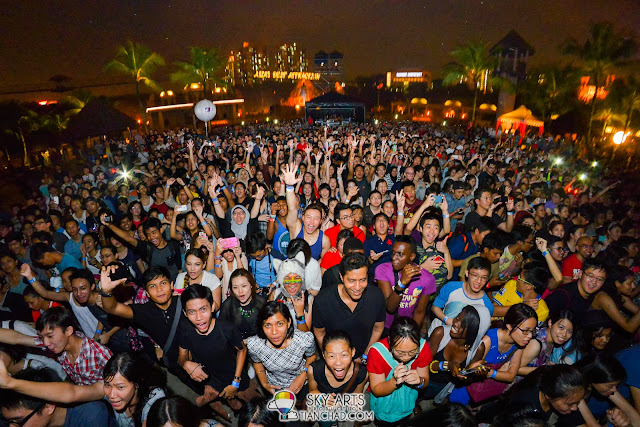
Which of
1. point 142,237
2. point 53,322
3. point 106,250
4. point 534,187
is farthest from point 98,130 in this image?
A: point 534,187

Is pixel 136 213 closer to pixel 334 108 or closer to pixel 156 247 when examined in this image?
pixel 156 247

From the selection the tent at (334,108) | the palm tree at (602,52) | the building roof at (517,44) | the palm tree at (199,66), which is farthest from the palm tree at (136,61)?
the building roof at (517,44)

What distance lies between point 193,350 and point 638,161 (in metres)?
20.3

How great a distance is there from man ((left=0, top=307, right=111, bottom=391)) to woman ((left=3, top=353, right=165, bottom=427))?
17.5 inches

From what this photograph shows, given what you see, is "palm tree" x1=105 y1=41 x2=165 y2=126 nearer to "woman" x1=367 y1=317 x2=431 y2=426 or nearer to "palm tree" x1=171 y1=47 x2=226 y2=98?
"palm tree" x1=171 y1=47 x2=226 y2=98

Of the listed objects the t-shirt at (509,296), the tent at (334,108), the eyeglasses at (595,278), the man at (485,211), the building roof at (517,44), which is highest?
the building roof at (517,44)

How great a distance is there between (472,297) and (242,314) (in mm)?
2405

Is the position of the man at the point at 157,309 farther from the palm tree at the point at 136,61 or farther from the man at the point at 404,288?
the palm tree at the point at 136,61

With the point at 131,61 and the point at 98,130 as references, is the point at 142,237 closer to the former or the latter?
the point at 98,130

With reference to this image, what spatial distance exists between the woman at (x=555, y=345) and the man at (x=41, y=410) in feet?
12.0

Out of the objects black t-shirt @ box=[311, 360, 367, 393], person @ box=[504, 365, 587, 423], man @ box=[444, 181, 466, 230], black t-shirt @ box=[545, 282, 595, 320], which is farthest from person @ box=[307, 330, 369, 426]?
man @ box=[444, 181, 466, 230]

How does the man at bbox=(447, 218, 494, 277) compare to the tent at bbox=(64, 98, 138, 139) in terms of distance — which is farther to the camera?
the tent at bbox=(64, 98, 138, 139)

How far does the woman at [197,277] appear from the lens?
3.68 meters

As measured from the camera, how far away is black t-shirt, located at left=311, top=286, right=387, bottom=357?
123 inches
